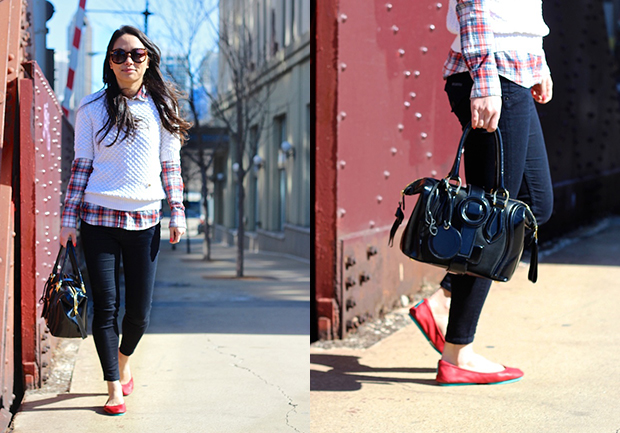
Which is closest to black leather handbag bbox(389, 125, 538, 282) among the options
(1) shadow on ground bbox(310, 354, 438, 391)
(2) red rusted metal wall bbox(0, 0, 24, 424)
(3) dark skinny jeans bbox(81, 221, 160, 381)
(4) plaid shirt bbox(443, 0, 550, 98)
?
(4) plaid shirt bbox(443, 0, 550, 98)

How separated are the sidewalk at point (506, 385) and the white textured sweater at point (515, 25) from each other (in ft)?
4.12

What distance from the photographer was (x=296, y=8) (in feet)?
12.1

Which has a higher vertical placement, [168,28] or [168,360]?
[168,28]

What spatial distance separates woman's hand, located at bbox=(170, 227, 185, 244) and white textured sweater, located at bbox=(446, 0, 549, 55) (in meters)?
1.20

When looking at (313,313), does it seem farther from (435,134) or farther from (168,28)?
(168,28)

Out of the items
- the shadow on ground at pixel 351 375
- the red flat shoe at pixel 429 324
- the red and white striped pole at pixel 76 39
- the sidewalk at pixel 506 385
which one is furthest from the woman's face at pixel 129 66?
the red flat shoe at pixel 429 324

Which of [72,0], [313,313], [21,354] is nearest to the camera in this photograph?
[72,0]

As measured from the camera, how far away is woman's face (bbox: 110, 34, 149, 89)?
2.38 metres

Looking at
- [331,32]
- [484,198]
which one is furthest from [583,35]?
[484,198]

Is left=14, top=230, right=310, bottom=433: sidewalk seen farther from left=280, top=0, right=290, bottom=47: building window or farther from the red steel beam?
left=280, top=0, right=290, bottom=47: building window

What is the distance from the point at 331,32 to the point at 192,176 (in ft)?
4.65

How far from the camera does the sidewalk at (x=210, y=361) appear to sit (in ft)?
8.89

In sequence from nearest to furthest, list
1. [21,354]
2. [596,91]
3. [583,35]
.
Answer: [21,354]
[583,35]
[596,91]

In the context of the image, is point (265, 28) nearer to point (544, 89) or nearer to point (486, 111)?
point (486, 111)
